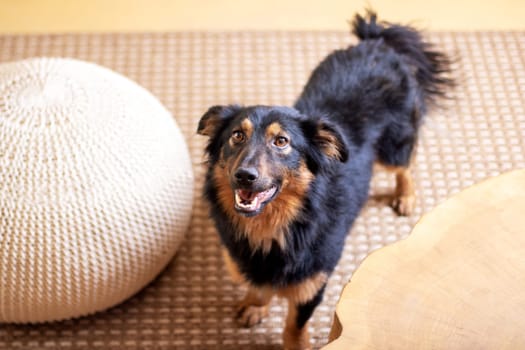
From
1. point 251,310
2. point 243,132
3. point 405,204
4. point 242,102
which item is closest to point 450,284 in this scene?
point 243,132

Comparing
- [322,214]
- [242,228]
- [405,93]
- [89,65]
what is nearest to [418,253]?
[322,214]

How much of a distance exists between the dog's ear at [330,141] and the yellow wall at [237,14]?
1.52m

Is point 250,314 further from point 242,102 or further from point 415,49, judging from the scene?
point 415,49

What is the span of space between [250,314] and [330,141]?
30.3 inches

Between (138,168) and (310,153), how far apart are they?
56 cm

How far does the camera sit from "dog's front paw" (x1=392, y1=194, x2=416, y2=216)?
2467mm

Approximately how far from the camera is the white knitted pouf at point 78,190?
72.7 inches

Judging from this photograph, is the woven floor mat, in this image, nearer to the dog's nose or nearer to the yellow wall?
the yellow wall

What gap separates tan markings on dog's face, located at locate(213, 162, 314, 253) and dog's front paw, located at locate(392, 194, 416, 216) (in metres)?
0.82

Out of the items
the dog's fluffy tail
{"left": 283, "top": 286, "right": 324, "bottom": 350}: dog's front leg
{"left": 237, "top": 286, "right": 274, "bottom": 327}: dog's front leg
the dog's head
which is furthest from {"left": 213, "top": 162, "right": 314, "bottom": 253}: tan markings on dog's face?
the dog's fluffy tail

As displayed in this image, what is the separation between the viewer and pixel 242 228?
1.84 m

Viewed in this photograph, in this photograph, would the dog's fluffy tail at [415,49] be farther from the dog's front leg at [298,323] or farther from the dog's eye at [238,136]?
the dog's front leg at [298,323]

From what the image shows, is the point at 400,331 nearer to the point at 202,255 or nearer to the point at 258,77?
the point at 202,255

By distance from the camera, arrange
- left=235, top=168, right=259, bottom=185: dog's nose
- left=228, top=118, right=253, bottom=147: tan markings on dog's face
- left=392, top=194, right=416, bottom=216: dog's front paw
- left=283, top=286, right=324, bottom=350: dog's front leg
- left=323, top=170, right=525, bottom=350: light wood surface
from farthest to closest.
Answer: left=392, top=194, right=416, bottom=216: dog's front paw
left=283, top=286, right=324, bottom=350: dog's front leg
left=228, top=118, right=253, bottom=147: tan markings on dog's face
left=235, top=168, right=259, bottom=185: dog's nose
left=323, top=170, right=525, bottom=350: light wood surface
